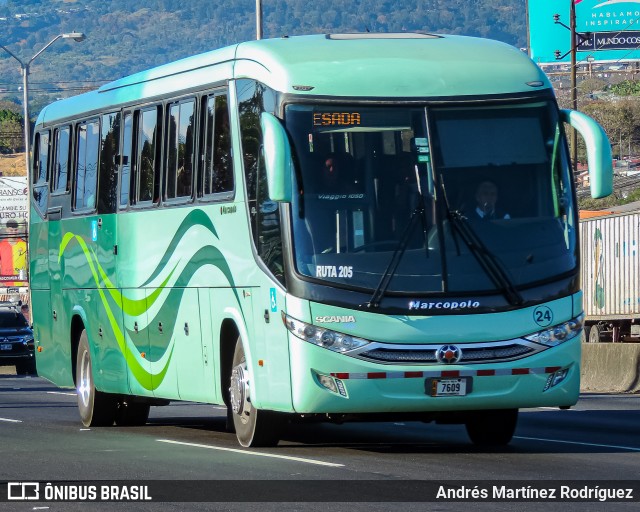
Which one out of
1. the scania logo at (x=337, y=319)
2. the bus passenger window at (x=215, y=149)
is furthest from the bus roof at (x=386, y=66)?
the scania logo at (x=337, y=319)

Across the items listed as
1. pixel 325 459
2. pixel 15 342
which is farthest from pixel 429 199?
pixel 15 342

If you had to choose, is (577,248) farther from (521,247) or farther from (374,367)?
(374,367)

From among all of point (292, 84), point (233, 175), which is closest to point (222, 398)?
point (233, 175)

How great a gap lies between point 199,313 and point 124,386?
104 inches

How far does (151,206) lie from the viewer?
16.8 m

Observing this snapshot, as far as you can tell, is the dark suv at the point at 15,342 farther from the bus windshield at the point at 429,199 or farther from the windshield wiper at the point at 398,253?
the windshield wiper at the point at 398,253

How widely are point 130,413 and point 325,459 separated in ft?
19.8

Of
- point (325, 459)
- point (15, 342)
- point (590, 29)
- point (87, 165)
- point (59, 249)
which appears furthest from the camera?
point (590, 29)

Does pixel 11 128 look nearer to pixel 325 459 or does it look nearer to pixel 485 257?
pixel 325 459

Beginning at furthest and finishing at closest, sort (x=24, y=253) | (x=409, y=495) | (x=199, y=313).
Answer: (x=24, y=253) < (x=199, y=313) < (x=409, y=495)

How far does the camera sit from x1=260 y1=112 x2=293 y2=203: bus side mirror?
13.1m

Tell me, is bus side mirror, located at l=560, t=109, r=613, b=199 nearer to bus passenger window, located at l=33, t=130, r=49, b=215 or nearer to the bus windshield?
the bus windshield

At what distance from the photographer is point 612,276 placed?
1597 inches

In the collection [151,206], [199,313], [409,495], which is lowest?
[409,495]
